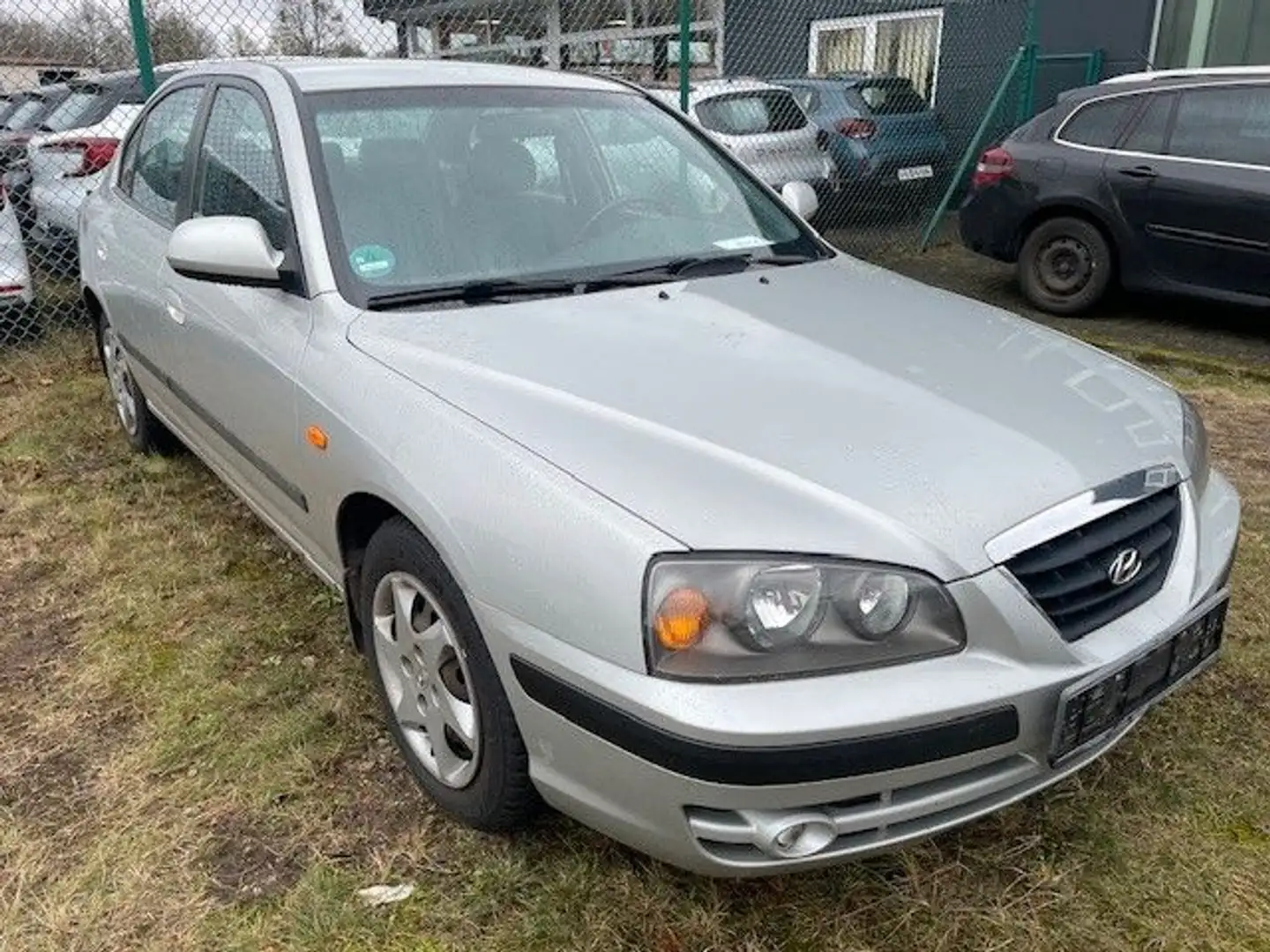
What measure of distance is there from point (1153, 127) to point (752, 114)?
3258mm

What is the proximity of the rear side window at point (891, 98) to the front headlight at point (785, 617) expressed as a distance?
881 centimetres

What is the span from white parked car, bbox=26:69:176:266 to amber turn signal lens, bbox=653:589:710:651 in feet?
19.2

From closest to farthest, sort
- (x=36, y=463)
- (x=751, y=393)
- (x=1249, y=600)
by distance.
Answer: (x=751, y=393) < (x=1249, y=600) < (x=36, y=463)

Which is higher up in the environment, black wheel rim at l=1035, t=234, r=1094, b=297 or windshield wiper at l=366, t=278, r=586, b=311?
windshield wiper at l=366, t=278, r=586, b=311

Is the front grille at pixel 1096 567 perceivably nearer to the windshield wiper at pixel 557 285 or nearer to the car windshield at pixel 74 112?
the windshield wiper at pixel 557 285

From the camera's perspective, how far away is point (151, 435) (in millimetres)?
4359

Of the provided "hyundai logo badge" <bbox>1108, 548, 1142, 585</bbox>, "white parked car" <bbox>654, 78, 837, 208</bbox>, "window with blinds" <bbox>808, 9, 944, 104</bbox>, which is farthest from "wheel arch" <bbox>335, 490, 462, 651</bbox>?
"window with blinds" <bbox>808, 9, 944, 104</bbox>

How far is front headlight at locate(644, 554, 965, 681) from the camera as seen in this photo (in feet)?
5.66

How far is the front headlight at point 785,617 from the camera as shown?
1.73 m

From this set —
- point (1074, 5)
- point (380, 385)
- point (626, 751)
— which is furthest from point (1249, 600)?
point (1074, 5)

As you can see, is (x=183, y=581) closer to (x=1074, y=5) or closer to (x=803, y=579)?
(x=803, y=579)

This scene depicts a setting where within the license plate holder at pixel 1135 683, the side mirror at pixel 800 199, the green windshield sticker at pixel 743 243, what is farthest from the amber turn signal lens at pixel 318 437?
the side mirror at pixel 800 199

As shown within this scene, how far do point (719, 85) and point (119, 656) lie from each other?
7148 mm

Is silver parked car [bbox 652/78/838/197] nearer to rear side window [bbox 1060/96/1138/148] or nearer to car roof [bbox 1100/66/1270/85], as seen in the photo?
rear side window [bbox 1060/96/1138/148]
